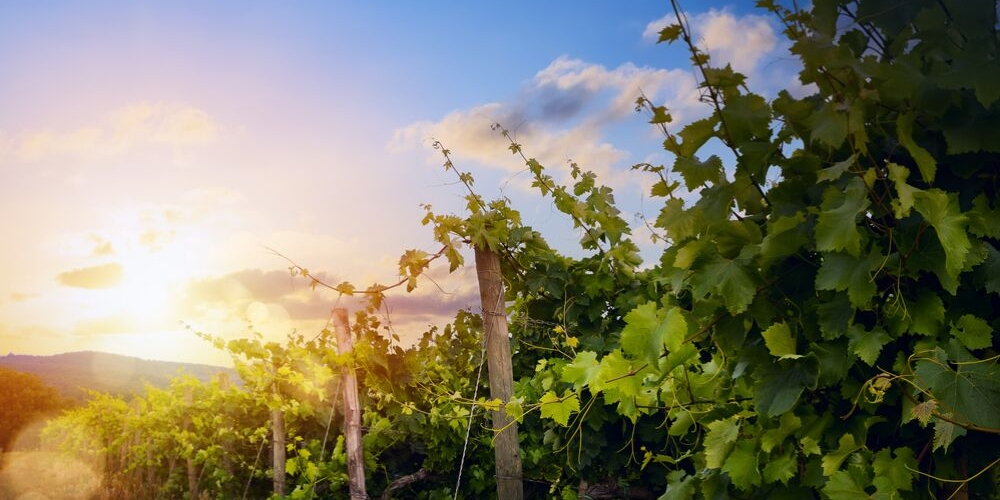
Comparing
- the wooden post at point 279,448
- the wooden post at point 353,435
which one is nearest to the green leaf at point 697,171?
the wooden post at point 353,435

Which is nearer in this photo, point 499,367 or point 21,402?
point 499,367

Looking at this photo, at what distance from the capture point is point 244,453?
727 centimetres

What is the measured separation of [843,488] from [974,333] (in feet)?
1.57

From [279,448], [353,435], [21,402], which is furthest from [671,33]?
[21,402]

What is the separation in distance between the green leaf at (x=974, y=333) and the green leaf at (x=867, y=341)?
162mm

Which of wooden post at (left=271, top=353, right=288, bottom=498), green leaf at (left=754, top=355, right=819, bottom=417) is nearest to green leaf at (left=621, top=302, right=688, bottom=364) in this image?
green leaf at (left=754, top=355, right=819, bottom=417)

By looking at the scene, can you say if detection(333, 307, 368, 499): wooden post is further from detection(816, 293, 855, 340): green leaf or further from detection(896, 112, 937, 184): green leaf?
detection(896, 112, 937, 184): green leaf

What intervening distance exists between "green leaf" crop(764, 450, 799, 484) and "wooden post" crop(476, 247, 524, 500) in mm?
2514

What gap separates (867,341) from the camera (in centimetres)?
169

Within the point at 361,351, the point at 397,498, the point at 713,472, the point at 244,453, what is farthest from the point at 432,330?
the point at 713,472

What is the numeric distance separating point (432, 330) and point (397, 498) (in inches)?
62.8

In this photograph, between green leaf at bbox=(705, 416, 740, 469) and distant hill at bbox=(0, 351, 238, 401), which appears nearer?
green leaf at bbox=(705, 416, 740, 469)

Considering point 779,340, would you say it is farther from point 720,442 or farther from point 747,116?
point 747,116

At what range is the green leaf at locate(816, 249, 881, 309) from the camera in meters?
1.63
